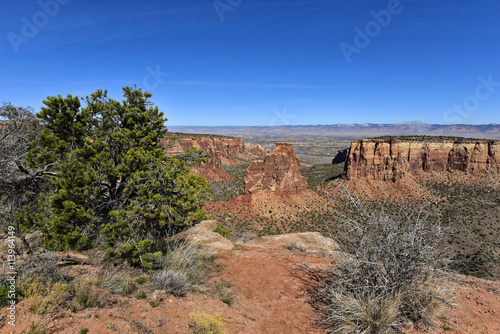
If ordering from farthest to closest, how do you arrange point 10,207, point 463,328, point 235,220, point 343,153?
point 343,153, point 235,220, point 10,207, point 463,328

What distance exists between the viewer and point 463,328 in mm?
5781

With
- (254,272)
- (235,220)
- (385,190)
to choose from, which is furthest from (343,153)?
(254,272)

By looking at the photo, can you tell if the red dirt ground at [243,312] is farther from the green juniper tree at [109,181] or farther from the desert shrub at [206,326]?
the green juniper tree at [109,181]

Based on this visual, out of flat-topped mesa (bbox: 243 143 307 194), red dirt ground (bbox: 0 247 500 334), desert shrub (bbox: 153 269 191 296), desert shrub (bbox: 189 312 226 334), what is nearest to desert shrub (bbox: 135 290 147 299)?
red dirt ground (bbox: 0 247 500 334)

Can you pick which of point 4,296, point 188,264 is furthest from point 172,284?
point 4,296

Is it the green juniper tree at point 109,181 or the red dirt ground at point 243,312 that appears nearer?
the red dirt ground at point 243,312

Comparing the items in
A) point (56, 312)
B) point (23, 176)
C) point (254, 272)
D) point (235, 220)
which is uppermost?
point (23, 176)

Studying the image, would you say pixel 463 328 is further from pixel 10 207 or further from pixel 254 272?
pixel 10 207

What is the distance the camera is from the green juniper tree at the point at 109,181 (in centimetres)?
792

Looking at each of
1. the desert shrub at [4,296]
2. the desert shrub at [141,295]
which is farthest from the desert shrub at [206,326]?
the desert shrub at [4,296]

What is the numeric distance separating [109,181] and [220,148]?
326ft

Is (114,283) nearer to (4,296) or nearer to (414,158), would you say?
(4,296)

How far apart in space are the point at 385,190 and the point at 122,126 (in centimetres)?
5879

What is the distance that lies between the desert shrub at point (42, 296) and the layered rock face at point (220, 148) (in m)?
63.3
